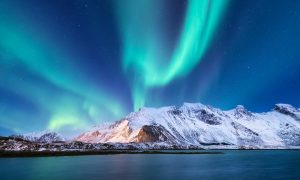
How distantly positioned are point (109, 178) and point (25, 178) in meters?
19.1

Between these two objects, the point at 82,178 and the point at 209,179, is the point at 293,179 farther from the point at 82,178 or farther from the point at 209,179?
the point at 82,178

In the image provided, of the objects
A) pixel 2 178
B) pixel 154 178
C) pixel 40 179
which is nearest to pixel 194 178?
pixel 154 178

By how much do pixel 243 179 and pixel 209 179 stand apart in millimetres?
7383

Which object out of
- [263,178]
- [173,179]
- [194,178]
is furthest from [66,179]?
[263,178]

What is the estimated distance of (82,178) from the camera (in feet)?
235

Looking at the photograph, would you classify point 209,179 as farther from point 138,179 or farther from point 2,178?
point 2,178

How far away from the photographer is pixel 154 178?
234 feet

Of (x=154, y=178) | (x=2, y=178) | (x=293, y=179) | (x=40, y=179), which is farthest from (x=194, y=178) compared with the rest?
(x=2, y=178)

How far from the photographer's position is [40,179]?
232 feet

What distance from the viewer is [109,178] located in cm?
7188

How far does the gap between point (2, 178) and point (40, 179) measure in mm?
8980

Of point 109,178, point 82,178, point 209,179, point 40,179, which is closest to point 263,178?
point 209,179

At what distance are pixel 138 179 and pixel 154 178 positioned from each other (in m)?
3.92

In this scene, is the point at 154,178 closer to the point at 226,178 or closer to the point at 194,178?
the point at 194,178
